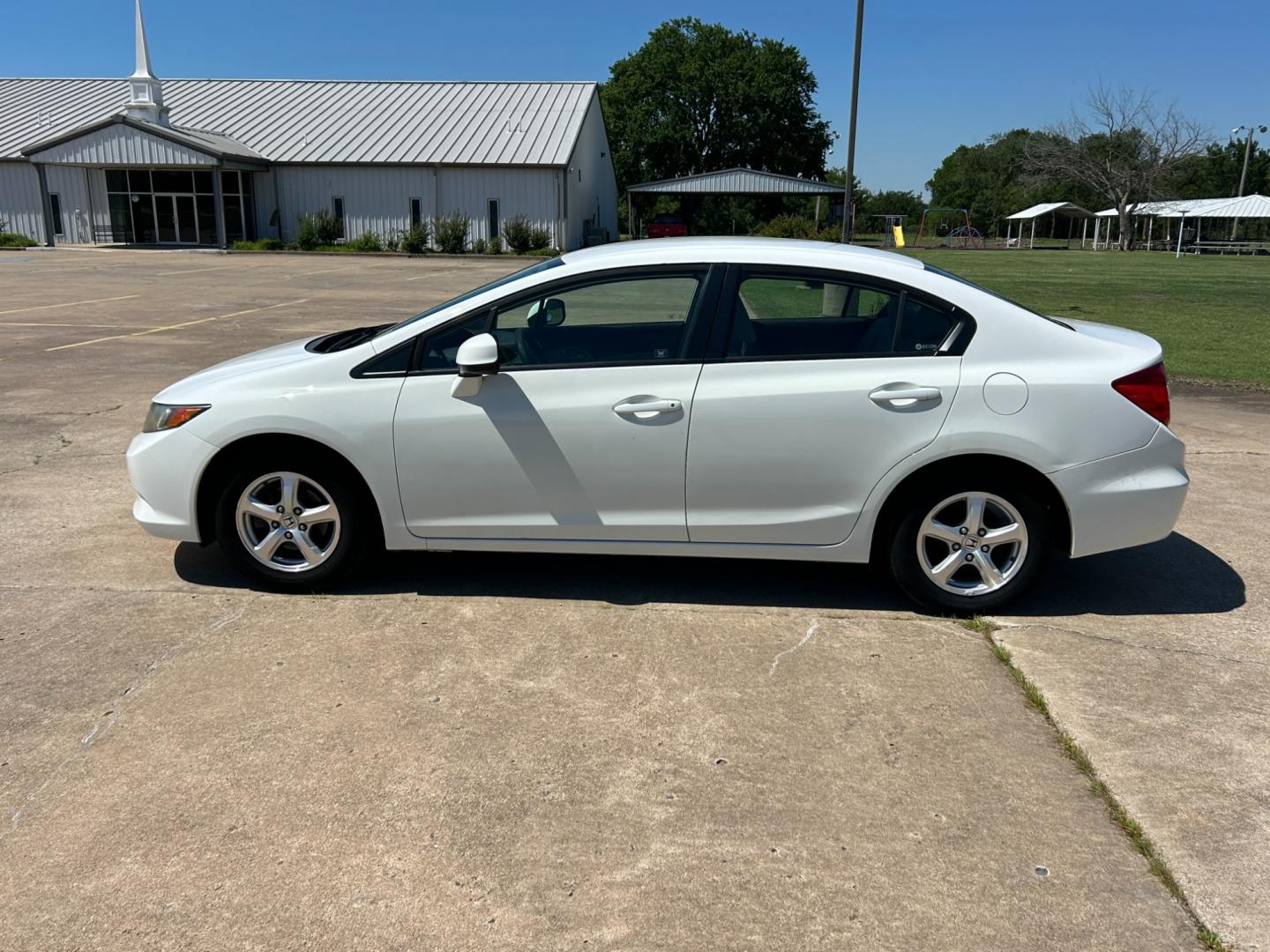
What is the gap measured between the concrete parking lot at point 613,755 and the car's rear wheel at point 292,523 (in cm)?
16

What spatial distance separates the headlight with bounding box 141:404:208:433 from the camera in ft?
15.7

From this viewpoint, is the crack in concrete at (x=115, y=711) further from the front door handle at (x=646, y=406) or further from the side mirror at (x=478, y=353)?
the front door handle at (x=646, y=406)

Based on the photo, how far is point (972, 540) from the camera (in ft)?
15.1

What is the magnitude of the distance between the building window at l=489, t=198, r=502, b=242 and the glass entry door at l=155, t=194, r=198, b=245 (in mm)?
12758

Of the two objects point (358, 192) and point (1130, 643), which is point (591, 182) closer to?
point (358, 192)

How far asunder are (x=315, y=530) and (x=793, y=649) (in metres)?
2.26

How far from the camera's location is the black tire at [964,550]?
4547mm

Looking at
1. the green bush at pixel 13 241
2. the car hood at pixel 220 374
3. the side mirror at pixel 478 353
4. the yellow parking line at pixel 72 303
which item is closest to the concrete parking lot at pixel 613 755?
the car hood at pixel 220 374

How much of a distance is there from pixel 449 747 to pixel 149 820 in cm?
93

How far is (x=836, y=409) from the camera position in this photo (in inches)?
176

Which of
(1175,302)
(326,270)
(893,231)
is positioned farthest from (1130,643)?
(893,231)

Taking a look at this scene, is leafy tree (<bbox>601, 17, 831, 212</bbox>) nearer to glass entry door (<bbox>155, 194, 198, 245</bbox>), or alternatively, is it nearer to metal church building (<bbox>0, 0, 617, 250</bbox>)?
metal church building (<bbox>0, 0, 617, 250</bbox>)

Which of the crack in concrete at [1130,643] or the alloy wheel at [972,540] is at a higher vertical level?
the alloy wheel at [972,540]

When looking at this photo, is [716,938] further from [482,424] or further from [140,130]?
[140,130]
